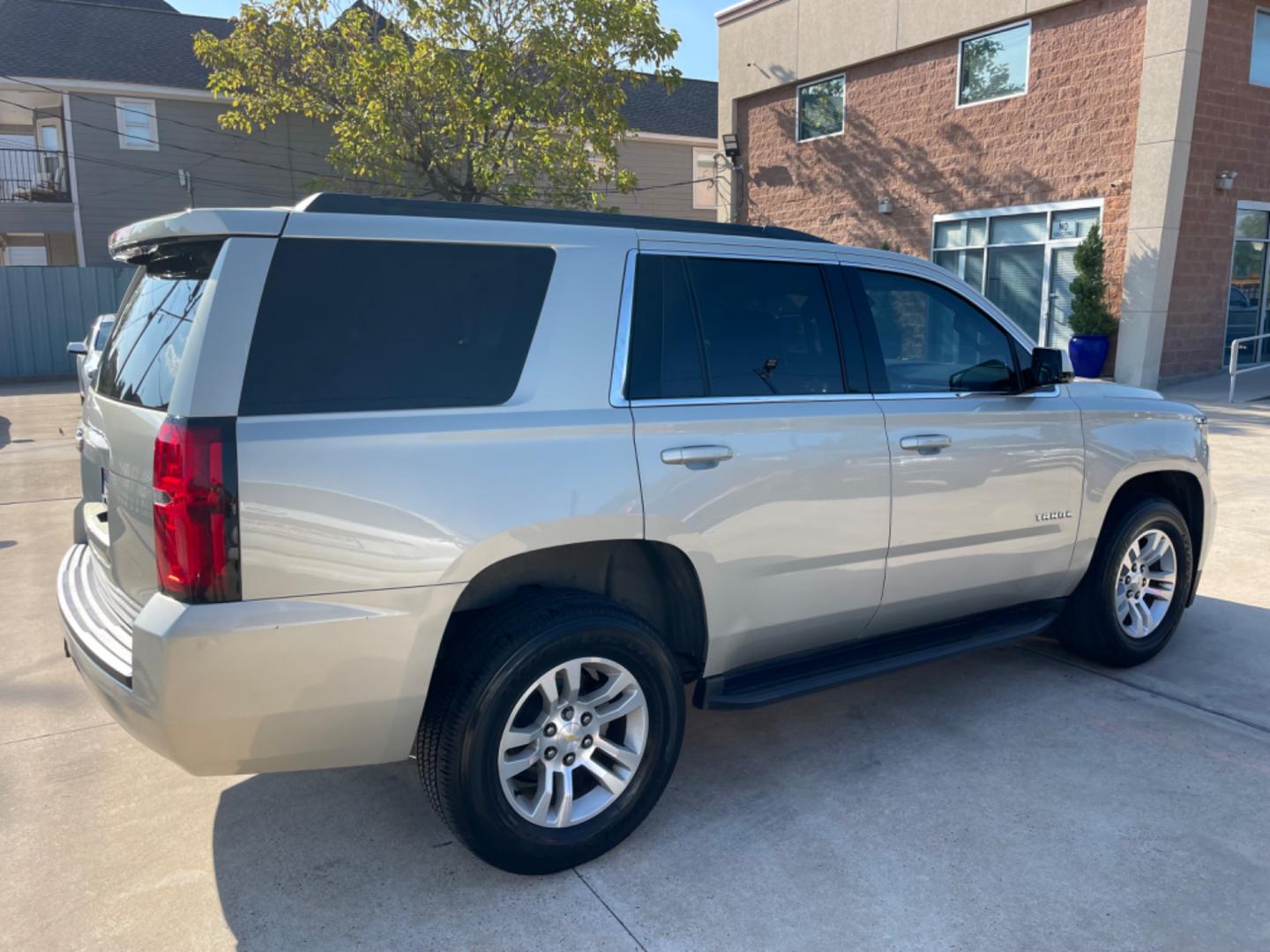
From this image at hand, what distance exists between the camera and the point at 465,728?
9.35 feet

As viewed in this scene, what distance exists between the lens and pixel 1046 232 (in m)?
16.7

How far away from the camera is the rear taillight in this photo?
251 centimetres

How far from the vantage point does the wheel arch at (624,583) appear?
3.08 metres

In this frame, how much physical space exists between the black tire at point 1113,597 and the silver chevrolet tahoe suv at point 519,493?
0.62 metres

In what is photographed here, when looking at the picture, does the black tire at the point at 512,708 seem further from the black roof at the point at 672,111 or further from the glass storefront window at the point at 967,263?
the black roof at the point at 672,111

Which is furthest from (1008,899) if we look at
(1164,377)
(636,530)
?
(1164,377)

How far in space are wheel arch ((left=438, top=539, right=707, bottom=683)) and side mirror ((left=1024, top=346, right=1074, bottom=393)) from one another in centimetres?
183

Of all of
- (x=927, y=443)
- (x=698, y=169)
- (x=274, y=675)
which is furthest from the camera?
(x=698, y=169)

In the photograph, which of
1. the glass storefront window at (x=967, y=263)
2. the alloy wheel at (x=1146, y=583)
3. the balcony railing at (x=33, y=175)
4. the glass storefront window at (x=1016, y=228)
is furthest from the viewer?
the balcony railing at (x=33, y=175)

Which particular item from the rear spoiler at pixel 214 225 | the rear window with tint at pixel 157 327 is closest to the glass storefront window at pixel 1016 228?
the rear window with tint at pixel 157 327

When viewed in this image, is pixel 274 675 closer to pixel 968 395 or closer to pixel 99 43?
pixel 968 395

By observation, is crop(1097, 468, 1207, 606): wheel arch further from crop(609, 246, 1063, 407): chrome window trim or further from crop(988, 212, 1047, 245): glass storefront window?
crop(988, 212, 1047, 245): glass storefront window

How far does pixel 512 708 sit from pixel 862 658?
4.98ft

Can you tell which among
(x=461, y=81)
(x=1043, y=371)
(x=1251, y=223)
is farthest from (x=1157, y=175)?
(x=1043, y=371)
